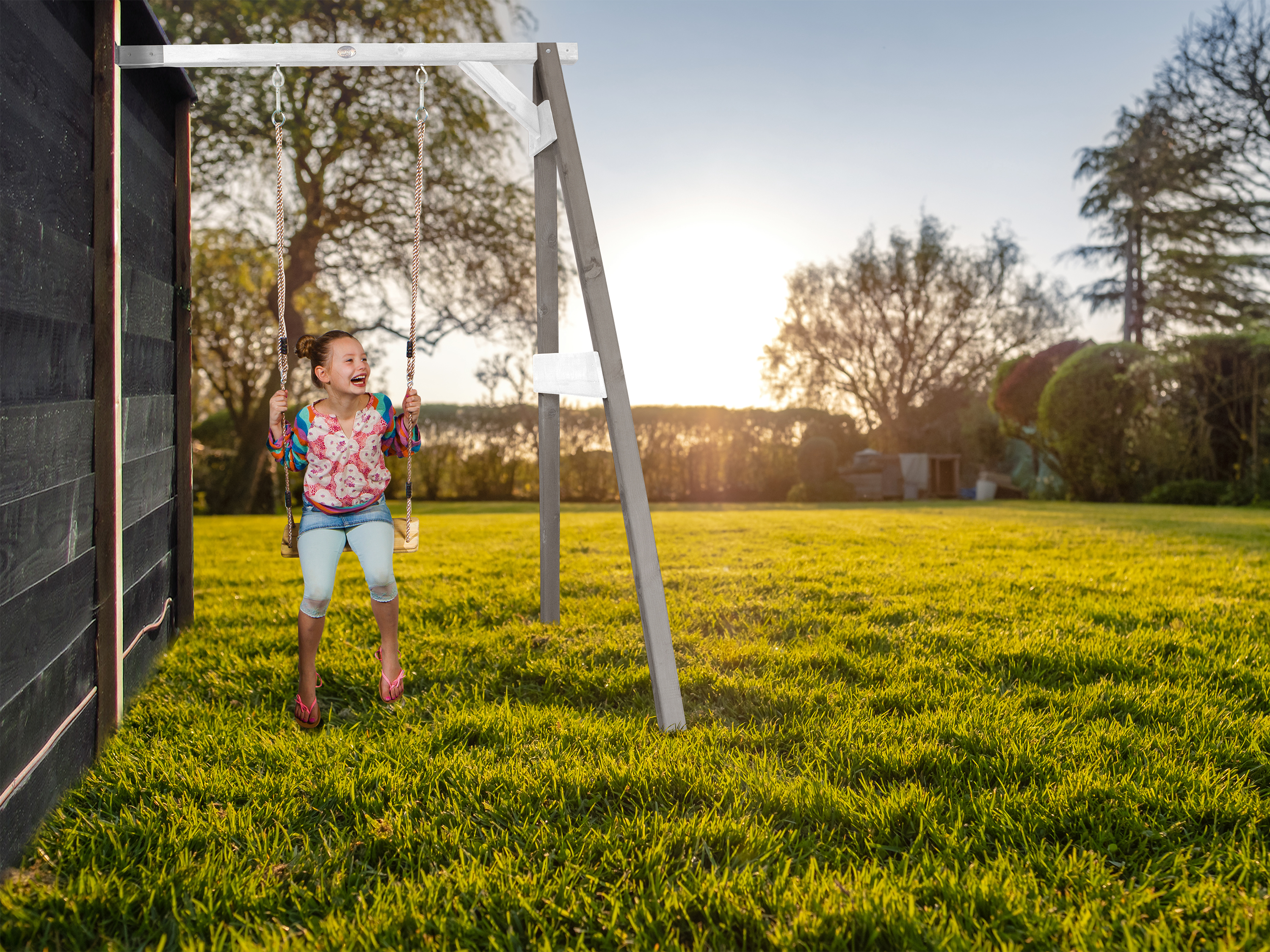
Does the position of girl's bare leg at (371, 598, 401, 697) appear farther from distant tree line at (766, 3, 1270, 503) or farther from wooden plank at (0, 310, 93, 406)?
distant tree line at (766, 3, 1270, 503)

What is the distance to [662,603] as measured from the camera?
2449 mm

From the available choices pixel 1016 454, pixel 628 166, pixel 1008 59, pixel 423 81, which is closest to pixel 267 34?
pixel 628 166

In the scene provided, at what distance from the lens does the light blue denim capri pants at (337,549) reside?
8.28 feet

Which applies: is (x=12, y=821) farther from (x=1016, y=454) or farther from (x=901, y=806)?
(x=1016, y=454)

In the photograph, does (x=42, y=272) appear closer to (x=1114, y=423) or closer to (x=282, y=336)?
(x=282, y=336)

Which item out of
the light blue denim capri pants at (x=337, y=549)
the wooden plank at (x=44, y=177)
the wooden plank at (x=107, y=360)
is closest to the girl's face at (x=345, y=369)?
the light blue denim capri pants at (x=337, y=549)

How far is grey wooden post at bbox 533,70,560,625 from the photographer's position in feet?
11.2

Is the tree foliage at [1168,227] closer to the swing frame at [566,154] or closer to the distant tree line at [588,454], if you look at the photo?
the distant tree line at [588,454]

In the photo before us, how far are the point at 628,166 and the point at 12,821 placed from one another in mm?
7755

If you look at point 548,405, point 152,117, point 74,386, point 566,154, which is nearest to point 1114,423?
point 548,405

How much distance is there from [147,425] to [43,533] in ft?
4.48

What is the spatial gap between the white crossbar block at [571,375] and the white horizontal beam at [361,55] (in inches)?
44.9

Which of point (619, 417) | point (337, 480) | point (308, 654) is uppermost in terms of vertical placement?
point (619, 417)

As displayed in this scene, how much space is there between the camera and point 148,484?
3070 millimetres
